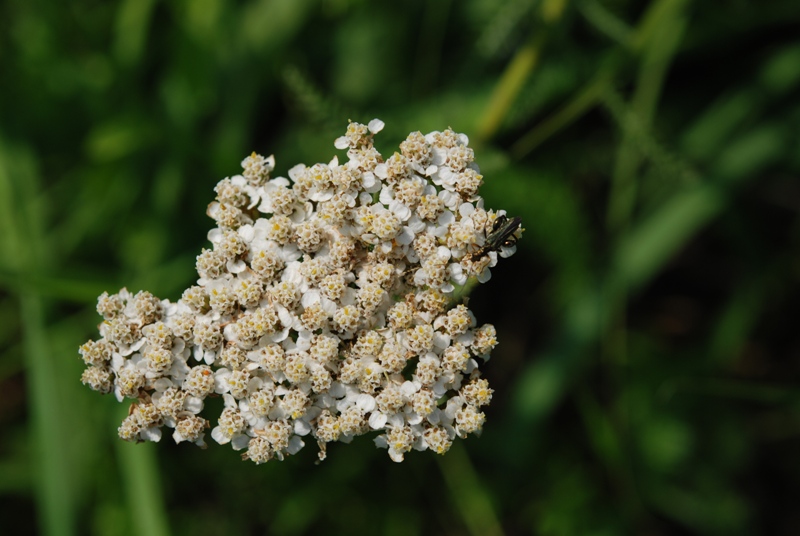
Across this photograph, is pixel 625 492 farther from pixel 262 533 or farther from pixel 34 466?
pixel 34 466

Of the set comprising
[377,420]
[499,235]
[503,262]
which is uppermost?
[503,262]

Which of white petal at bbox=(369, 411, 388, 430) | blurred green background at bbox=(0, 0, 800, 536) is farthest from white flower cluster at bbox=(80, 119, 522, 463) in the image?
blurred green background at bbox=(0, 0, 800, 536)

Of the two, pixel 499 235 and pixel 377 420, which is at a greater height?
pixel 499 235

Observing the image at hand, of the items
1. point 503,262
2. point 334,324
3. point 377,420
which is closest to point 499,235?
point 334,324

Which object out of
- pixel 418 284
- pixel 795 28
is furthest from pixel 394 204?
pixel 795 28

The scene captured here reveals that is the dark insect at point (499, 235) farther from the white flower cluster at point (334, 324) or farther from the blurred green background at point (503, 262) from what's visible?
the blurred green background at point (503, 262)

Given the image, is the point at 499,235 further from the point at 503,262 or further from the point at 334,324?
the point at 503,262

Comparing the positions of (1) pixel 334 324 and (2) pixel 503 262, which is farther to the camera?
(2) pixel 503 262
